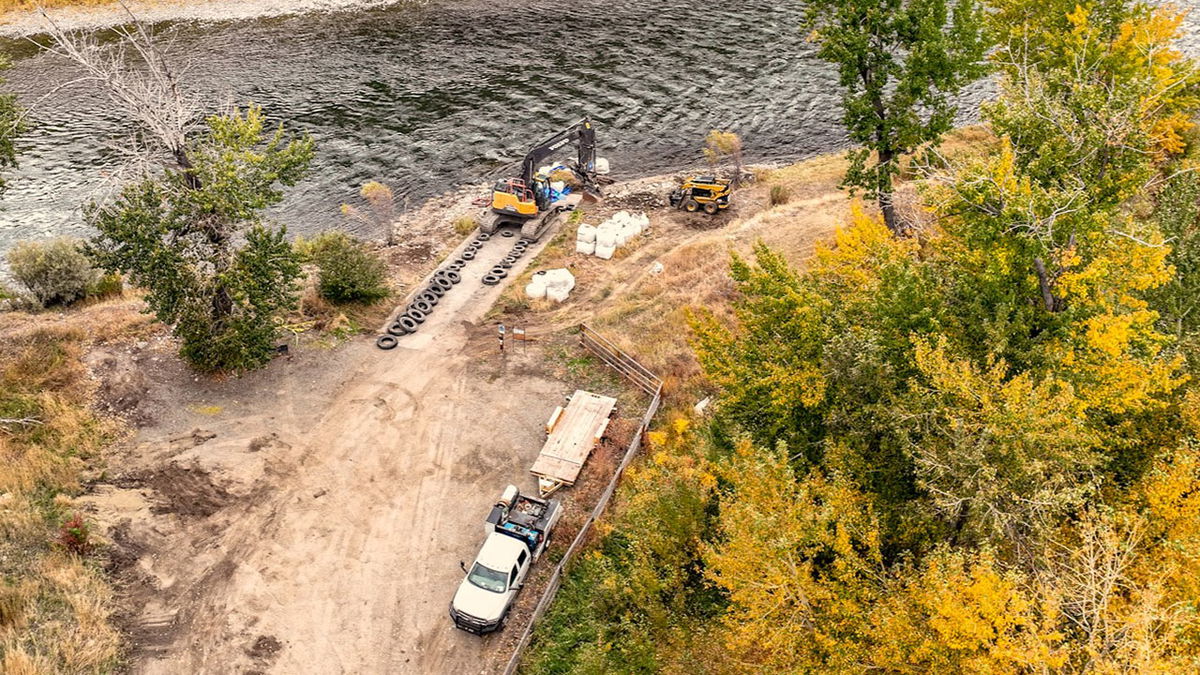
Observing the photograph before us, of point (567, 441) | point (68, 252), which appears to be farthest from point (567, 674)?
point (68, 252)

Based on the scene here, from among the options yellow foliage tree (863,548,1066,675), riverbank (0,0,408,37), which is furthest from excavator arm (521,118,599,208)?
riverbank (0,0,408,37)

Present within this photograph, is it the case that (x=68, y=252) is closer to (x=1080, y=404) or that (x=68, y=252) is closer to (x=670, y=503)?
(x=670, y=503)

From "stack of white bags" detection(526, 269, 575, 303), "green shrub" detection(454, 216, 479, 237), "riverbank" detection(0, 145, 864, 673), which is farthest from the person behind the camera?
"green shrub" detection(454, 216, 479, 237)

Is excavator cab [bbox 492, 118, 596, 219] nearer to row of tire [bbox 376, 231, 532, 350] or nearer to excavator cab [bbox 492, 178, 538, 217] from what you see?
excavator cab [bbox 492, 178, 538, 217]

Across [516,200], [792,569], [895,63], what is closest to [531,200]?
[516,200]

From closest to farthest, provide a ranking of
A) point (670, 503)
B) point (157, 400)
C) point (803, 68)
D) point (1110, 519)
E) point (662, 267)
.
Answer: point (1110, 519)
point (670, 503)
point (157, 400)
point (662, 267)
point (803, 68)

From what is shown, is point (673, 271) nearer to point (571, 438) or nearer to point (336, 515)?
point (571, 438)
